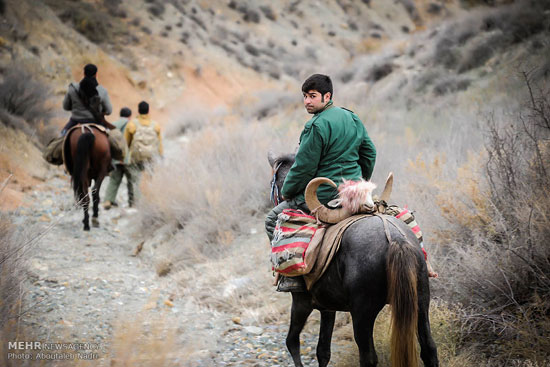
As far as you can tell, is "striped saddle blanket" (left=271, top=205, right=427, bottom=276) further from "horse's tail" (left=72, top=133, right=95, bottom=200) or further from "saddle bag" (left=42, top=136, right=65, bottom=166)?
"saddle bag" (left=42, top=136, right=65, bottom=166)

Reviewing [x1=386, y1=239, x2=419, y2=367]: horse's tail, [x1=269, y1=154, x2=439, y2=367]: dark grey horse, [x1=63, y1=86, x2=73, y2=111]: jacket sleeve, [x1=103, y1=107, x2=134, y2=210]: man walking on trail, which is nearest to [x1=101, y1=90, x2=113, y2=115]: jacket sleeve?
[x1=63, y1=86, x2=73, y2=111]: jacket sleeve

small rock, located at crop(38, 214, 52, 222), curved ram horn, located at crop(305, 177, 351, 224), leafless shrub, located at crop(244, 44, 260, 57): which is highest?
leafless shrub, located at crop(244, 44, 260, 57)

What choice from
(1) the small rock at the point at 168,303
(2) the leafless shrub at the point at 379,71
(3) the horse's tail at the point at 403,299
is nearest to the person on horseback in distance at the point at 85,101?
(1) the small rock at the point at 168,303

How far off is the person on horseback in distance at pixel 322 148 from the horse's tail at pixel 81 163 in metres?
5.69

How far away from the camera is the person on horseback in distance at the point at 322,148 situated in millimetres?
3311

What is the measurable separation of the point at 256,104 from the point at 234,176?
10.3 metres

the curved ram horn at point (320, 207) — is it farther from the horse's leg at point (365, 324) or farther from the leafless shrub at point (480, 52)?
the leafless shrub at point (480, 52)

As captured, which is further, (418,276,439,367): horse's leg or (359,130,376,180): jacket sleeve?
(359,130,376,180): jacket sleeve

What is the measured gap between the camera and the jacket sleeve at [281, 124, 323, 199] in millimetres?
3293

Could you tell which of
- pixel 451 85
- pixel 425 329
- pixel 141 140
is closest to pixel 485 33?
pixel 451 85

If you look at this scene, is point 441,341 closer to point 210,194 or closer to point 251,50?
point 210,194

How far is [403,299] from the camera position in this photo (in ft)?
8.72

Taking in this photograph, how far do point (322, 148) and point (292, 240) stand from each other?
2.32ft

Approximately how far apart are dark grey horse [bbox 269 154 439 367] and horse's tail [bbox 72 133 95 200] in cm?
613
